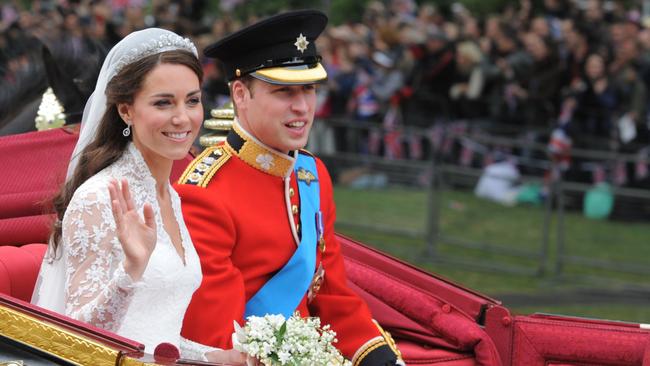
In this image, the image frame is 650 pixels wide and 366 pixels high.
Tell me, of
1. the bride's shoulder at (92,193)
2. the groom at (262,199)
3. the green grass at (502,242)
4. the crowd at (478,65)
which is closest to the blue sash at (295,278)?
the groom at (262,199)

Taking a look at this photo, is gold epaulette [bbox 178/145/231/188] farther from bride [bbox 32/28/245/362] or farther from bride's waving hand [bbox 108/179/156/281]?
bride's waving hand [bbox 108/179/156/281]

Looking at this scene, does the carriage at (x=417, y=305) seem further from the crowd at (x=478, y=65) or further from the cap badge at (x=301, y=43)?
the crowd at (x=478, y=65)

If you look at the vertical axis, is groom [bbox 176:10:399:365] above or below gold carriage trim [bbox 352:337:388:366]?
above

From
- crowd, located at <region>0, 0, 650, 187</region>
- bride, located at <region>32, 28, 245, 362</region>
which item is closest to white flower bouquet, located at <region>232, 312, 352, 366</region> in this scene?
bride, located at <region>32, 28, 245, 362</region>

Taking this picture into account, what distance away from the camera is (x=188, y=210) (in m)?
3.71

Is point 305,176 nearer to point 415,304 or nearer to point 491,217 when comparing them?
point 415,304

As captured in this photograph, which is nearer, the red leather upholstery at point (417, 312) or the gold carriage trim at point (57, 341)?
the gold carriage trim at point (57, 341)

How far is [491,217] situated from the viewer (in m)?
9.70

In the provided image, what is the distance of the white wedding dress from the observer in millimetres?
3213

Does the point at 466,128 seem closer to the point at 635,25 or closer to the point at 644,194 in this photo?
the point at 635,25

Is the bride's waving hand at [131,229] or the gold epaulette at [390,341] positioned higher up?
the bride's waving hand at [131,229]

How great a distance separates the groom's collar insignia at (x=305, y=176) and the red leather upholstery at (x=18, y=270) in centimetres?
84

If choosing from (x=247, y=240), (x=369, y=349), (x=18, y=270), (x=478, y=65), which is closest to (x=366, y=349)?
(x=369, y=349)

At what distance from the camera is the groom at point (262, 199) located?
3682mm
